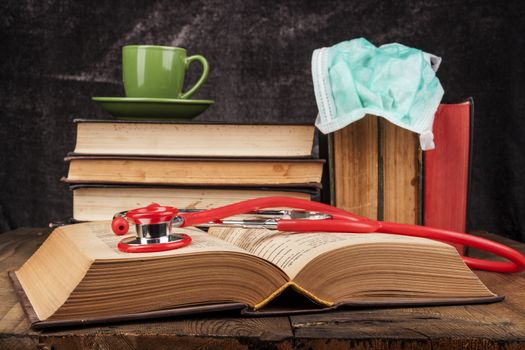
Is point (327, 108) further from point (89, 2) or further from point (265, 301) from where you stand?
point (89, 2)

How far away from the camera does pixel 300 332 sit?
2.09 ft

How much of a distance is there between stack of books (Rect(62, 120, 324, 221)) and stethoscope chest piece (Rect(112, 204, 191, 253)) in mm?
342

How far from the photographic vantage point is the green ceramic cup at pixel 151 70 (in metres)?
1.16

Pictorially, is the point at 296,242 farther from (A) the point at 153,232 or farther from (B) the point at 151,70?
(B) the point at 151,70

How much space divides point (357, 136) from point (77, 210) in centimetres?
43

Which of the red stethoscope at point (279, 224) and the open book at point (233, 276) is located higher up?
the red stethoscope at point (279, 224)

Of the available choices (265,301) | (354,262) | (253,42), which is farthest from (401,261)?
(253,42)

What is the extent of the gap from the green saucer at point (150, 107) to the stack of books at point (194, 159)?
4 centimetres

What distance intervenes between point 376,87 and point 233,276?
478mm

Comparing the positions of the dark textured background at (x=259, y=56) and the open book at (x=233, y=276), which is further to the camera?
the dark textured background at (x=259, y=56)

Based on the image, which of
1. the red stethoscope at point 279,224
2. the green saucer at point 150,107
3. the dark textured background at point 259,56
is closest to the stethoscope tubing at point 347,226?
the red stethoscope at point 279,224

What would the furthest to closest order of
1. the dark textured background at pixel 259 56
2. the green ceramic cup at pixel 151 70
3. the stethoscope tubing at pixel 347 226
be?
the dark textured background at pixel 259 56, the green ceramic cup at pixel 151 70, the stethoscope tubing at pixel 347 226

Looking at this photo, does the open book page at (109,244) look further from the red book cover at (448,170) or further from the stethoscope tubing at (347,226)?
the red book cover at (448,170)

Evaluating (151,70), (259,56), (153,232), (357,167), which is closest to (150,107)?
(151,70)
